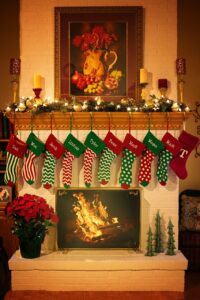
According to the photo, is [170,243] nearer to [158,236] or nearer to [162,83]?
[158,236]

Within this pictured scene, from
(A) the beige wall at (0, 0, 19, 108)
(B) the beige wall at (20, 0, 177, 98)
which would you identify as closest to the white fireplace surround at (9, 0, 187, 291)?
(B) the beige wall at (20, 0, 177, 98)

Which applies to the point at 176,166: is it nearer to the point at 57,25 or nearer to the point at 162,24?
the point at 162,24

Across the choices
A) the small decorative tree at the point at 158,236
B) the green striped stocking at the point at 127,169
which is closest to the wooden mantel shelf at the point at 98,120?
the green striped stocking at the point at 127,169

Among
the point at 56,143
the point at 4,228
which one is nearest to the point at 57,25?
the point at 56,143

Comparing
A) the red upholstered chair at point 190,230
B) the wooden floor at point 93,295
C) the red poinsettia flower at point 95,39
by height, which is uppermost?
the red poinsettia flower at point 95,39

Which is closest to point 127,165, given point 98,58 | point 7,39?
point 98,58

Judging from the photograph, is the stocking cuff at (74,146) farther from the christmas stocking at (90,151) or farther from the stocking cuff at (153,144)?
A: the stocking cuff at (153,144)

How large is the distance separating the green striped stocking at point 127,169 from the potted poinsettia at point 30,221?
72 centimetres

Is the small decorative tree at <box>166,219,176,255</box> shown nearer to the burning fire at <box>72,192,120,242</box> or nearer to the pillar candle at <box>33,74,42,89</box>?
the burning fire at <box>72,192,120,242</box>

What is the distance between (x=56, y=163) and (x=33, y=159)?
0.22 m

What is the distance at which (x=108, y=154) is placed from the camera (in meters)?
3.58

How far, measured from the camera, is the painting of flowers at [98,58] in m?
4.17

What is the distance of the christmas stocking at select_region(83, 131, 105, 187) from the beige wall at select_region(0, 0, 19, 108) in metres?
1.67

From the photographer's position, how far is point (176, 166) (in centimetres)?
357
